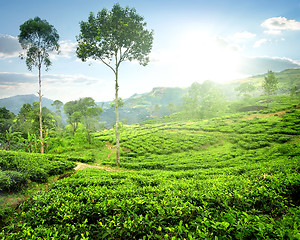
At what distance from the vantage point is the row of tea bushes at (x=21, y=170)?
6234 mm

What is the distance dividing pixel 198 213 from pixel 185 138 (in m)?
20.4

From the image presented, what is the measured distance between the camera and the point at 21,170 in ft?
24.5

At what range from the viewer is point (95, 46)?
1380cm

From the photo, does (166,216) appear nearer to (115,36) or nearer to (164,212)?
(164,212)

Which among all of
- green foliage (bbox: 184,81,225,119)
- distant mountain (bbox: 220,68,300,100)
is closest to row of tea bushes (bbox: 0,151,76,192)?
green foliage (bbox: 184,81,225,119)

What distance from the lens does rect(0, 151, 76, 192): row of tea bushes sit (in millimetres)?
6234

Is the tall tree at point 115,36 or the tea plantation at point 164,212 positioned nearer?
the tea plantation at point 164,212

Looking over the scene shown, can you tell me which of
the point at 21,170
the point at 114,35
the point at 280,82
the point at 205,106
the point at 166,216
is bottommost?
the point at 21,170

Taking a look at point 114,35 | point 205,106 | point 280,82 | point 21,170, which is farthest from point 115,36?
point 280,82

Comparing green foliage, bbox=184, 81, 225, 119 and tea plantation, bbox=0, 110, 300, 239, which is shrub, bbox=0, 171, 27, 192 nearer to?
tea plantation, bbox=0, 110, 300, 239

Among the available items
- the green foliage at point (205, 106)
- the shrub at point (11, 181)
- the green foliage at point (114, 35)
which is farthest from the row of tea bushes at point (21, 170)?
the green foliage at point (205, 106)

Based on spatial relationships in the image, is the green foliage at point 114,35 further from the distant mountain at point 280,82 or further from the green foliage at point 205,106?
the distant mountain at point 280,82

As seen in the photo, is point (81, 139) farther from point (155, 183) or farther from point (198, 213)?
point (198, 213)

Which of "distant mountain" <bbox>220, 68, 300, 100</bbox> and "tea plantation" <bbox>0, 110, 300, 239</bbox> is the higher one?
"distant mountain" <bbox>220, 68, 300, 100</bbox>
